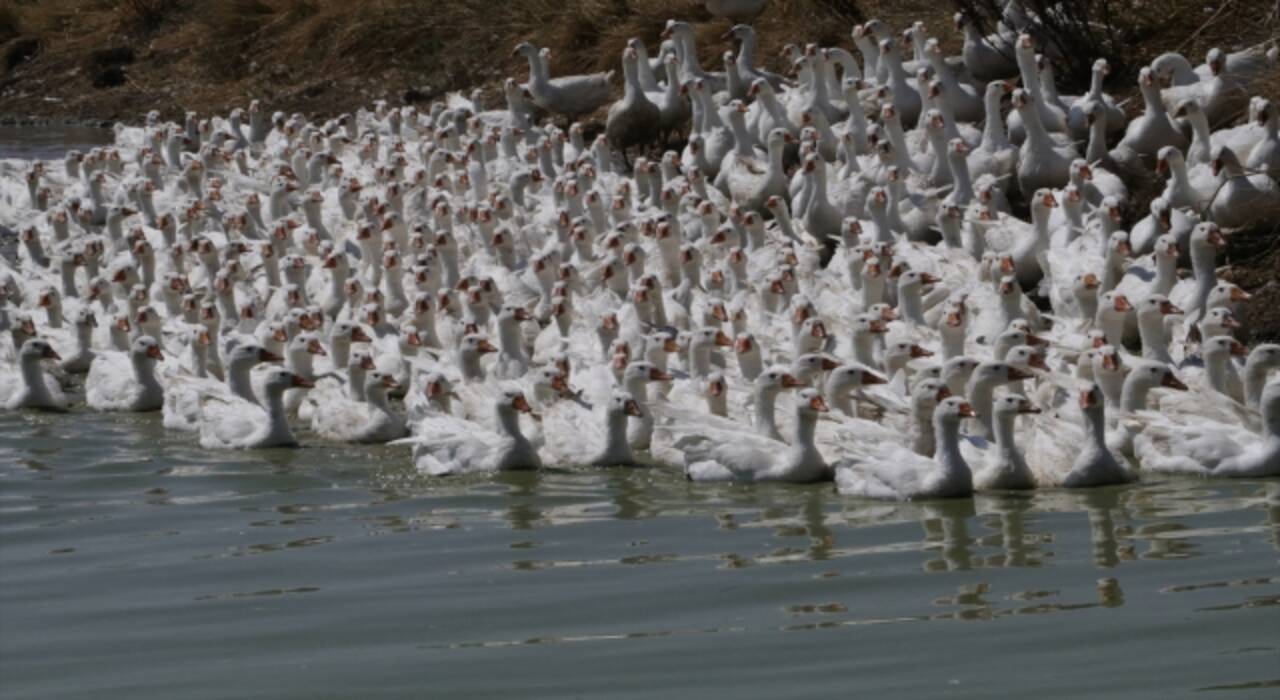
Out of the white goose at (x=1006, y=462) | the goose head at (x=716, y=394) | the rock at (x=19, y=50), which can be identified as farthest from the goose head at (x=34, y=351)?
the rock at (x=19, y=50)

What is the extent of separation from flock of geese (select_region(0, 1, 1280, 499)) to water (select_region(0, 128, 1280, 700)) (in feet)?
1.54

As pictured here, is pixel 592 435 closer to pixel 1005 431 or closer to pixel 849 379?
pixel 849 379

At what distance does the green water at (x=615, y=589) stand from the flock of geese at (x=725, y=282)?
44cm

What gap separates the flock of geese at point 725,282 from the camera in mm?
12125

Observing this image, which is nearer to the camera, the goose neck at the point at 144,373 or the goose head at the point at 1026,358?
the goose head at the point at 1026,358

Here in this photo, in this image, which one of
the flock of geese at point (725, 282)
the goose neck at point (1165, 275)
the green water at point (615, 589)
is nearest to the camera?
the green water at point (615, 589)

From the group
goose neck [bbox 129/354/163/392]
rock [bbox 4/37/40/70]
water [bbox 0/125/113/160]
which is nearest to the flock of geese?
goose neck [bbox 129/354/163/392]

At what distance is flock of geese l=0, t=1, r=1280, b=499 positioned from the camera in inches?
477

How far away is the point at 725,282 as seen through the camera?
15914mm

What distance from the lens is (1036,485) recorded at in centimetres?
1149

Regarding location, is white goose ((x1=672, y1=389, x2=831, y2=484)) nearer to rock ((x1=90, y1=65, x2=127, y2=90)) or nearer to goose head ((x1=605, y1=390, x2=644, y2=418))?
goose head ((x1=605, y1=390, x2=644, y2=418))

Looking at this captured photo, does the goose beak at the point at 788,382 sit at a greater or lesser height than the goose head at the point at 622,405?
greater

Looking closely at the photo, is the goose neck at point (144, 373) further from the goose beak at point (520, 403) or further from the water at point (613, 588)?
the goose beak at point (520, 403)

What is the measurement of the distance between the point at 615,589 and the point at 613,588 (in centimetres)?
3
